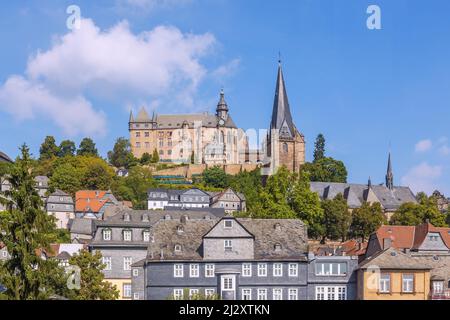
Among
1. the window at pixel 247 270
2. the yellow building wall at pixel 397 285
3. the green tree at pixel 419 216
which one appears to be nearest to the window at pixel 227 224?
the window at pixel 247 270

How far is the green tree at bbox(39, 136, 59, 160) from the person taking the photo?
14375 cm

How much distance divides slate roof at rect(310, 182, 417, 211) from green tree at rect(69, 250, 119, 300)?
72.3 meters

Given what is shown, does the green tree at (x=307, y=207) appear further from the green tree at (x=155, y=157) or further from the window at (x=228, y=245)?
the green tree at (x=155, y=157)

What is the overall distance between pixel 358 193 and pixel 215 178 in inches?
967

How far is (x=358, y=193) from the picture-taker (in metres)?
118

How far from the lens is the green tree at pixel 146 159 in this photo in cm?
14775

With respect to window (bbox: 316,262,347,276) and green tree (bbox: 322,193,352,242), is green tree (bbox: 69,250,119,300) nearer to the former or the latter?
window (bbox: 316,262,347,276)

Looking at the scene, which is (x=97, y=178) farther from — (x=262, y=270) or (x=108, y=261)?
(x=262, y=270)

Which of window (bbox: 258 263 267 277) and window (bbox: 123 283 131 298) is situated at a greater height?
window (bbox: 258 263 267 277)

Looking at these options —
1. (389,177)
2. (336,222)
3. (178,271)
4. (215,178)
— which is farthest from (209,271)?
(389,177)

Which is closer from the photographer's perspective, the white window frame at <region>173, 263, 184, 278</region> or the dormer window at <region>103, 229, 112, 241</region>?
the white window frame at <region>173, 263, 184, 278</region>

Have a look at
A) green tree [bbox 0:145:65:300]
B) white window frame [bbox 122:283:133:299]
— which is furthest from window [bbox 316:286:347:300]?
green tree [bbox 0:145:65:300]

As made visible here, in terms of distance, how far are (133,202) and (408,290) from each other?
250 ft
